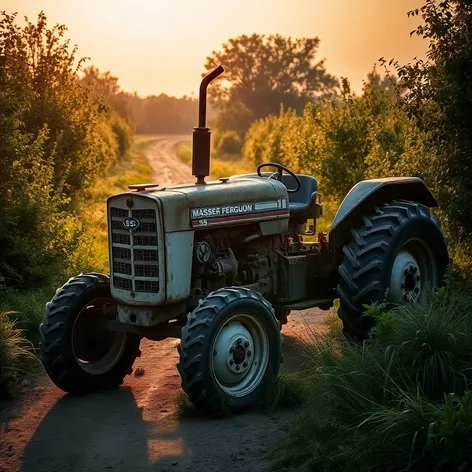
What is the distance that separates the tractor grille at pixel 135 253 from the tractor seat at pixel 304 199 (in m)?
1.98

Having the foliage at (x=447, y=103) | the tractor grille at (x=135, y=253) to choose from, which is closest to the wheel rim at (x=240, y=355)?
the tractor grille at (x=135, y=253)

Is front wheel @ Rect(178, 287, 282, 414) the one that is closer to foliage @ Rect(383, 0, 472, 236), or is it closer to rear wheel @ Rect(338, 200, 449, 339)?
rear wheel @ Rect(338, 200, 449, 339)

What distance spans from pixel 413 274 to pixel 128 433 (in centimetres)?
314

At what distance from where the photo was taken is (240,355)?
6.58 m

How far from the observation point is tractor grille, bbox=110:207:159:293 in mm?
6773

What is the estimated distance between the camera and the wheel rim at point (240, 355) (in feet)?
21.2

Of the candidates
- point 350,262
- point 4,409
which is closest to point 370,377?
point 350,262

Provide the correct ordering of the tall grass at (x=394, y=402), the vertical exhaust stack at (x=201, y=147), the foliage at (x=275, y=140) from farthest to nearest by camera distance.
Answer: the foliage at (x=275, y=140) < the vertical exhaust stack at (x=201, y=147) < the tall grass at (x=394, y=402)

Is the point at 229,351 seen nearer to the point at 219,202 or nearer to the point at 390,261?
the point at 219,202

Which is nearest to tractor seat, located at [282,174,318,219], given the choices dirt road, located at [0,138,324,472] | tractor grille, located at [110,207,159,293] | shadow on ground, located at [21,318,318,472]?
dirt road, located at [0,138,324,472]

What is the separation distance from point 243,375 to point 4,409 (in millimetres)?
2030

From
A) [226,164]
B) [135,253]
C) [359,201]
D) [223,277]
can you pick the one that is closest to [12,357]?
[135,253]

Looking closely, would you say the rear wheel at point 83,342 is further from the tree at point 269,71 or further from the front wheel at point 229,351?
the tree at point 269,71

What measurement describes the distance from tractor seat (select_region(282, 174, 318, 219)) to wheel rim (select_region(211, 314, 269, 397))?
1.88 m
